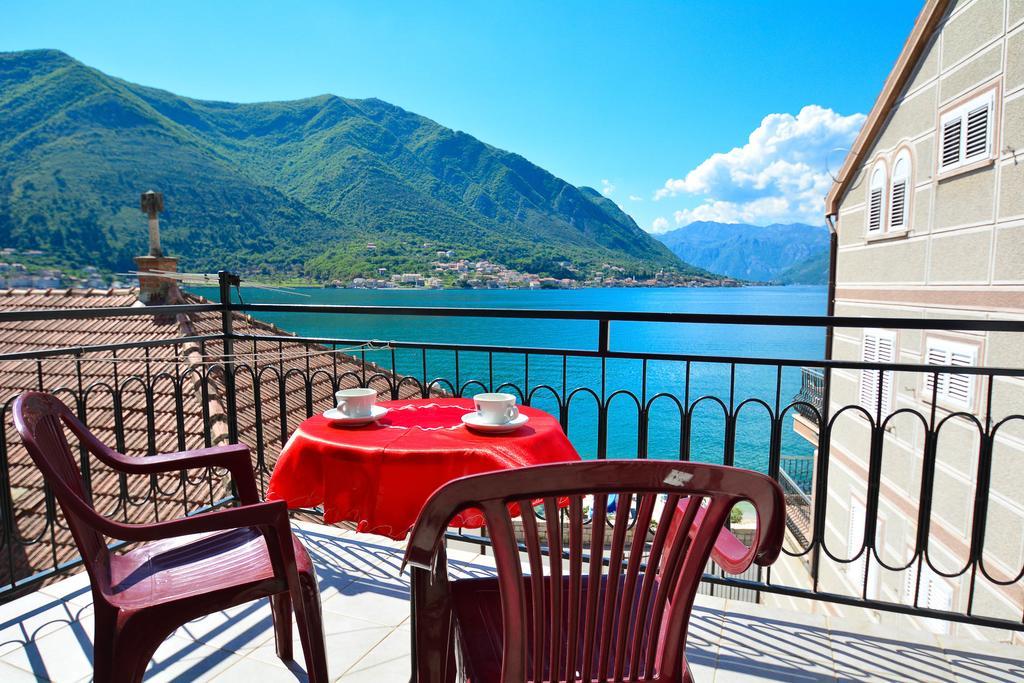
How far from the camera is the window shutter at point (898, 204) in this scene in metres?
8.14

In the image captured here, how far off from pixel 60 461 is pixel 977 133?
8.83m

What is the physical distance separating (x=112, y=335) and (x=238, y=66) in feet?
230

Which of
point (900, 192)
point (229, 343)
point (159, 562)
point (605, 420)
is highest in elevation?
point (900, 192)

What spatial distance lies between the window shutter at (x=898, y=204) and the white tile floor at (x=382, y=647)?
7927mm

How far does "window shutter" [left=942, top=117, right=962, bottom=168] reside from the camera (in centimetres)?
694

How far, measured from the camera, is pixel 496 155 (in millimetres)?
81812

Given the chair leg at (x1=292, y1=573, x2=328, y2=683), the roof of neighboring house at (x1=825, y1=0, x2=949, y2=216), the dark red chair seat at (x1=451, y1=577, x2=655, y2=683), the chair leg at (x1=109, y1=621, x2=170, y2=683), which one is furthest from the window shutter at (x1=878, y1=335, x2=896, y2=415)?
the chair leg at (x1=109, y1=621, x2=170, y2=683)

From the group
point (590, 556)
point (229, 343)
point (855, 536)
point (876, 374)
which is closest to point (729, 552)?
point (590, 556)

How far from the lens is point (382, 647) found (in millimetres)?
1974

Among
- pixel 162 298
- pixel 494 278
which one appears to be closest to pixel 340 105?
pixel 494 278

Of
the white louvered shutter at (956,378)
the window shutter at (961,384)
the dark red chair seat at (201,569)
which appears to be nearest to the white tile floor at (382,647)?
the dark red chair seat at (201,569)

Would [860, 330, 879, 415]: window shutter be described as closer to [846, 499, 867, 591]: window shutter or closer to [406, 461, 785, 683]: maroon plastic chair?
[846, 499, 867, 591]: window shutter

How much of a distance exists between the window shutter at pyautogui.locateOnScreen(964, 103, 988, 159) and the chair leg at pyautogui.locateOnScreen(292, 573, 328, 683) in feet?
27.1

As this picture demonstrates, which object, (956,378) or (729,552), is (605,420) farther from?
(956,378)
